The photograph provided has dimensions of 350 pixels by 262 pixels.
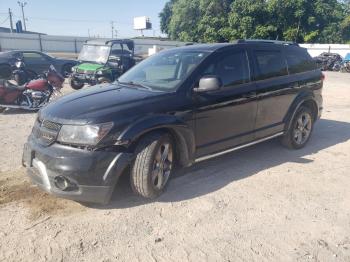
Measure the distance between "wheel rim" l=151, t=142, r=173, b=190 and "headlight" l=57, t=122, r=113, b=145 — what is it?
2.31 feet

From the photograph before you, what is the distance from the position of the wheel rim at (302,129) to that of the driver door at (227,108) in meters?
1.32

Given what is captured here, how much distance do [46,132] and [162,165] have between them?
4.30 feet

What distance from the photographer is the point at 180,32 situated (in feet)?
163

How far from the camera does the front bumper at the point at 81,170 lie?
348cm

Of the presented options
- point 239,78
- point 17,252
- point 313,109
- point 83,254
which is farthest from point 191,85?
point 313,109

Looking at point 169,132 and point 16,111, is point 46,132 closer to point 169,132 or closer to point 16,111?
point 169,132

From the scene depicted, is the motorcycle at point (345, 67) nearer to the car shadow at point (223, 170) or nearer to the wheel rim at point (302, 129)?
the car shadow at point (223, 170)

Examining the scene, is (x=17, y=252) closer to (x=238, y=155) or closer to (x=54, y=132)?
(x=54, y=132)

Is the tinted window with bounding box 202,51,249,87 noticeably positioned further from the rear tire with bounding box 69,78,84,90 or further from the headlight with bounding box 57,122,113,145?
the rear tire with bounding box 69,78,84,90

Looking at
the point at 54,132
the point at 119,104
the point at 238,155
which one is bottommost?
the point at 238,155

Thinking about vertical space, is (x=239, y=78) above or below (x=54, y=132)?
above

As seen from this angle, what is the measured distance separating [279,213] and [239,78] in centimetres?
191

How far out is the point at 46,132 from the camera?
12.2 ft

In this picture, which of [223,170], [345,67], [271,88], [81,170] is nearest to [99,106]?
[81,170]
